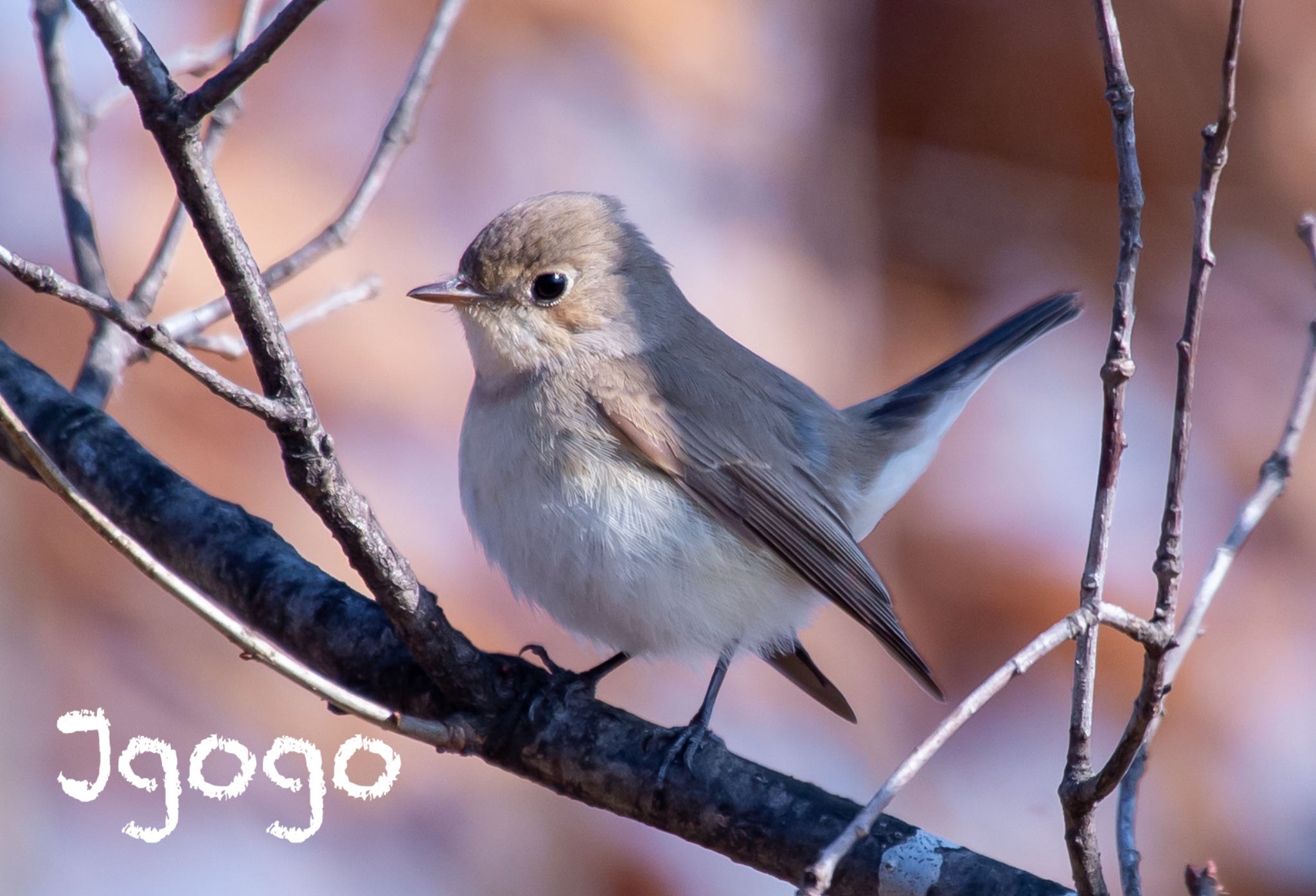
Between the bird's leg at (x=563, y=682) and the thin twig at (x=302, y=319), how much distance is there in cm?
105

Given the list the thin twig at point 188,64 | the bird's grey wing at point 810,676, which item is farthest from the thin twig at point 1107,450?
the thin twig at point 188,64

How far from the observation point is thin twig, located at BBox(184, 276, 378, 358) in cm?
301

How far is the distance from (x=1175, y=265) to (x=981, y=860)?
413 cm

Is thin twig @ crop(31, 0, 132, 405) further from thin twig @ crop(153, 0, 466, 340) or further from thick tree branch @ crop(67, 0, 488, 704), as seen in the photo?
thick tree branch @ crop(67, 0, 488, 704)

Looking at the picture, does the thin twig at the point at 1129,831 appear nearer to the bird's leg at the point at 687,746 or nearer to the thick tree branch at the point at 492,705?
the thick tree branch at the point at 492,705

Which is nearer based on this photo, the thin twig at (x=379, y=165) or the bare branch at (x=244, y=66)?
the bare branch at (x=244, y=66)

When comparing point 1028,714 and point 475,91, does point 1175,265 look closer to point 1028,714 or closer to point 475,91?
point 1028,714

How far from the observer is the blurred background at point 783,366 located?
3.90 m

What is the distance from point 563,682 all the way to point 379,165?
1.35 meters

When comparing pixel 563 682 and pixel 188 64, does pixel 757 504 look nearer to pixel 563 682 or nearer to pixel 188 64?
pixel 563 682

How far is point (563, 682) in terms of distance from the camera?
7.82 feet

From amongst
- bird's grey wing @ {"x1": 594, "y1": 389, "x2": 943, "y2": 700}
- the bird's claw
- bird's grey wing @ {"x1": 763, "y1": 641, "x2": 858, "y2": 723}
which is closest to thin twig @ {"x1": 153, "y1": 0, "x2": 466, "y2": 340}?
bird's grey wing @ {"x1": 594, "y1": 389, "x2": 943, "y2": 700}

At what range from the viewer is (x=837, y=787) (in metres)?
4.85

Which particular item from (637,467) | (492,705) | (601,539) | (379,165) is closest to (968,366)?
(637,467)
